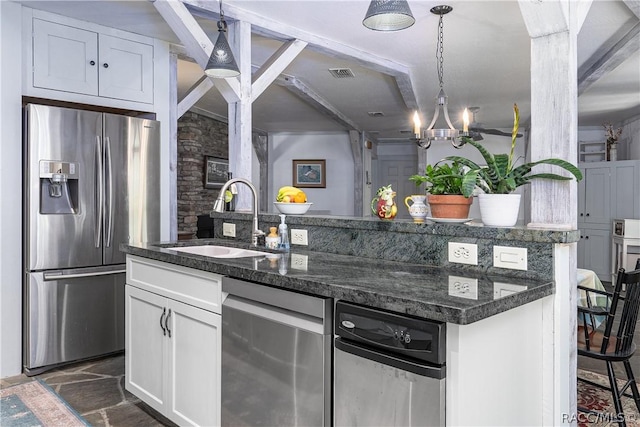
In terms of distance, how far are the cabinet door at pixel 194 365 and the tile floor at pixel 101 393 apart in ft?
0.87

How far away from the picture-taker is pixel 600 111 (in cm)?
690

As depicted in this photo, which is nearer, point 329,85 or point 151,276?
point 151,276

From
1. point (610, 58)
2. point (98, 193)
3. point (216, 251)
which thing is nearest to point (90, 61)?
point (98, 193)

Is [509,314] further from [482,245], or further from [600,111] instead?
[600,111]

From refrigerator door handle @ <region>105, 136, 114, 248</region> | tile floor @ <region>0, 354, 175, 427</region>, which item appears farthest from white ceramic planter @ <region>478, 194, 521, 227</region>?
refrigerator door handle @ <region>105, 136, 114, 248</region>

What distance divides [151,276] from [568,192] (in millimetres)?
1914

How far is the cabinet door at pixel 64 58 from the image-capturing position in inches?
129

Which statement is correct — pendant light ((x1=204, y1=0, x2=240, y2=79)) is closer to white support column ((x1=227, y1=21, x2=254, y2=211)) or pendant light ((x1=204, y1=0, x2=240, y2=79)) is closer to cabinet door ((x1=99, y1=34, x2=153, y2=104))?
white support column ((x1=227, y1=21, x2=254, y2=211))

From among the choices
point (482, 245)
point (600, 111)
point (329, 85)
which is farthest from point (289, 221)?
point (600, 111)

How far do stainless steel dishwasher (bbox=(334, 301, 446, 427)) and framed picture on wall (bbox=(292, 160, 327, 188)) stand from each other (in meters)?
7.61

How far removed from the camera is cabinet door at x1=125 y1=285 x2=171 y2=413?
2.35 meters

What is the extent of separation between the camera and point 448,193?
2012mm

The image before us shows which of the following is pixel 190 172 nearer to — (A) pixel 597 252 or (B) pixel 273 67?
(B) pixel 273 67

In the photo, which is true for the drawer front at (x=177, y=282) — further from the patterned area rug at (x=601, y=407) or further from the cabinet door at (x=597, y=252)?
the cabinet door at (x=597, y=252)
